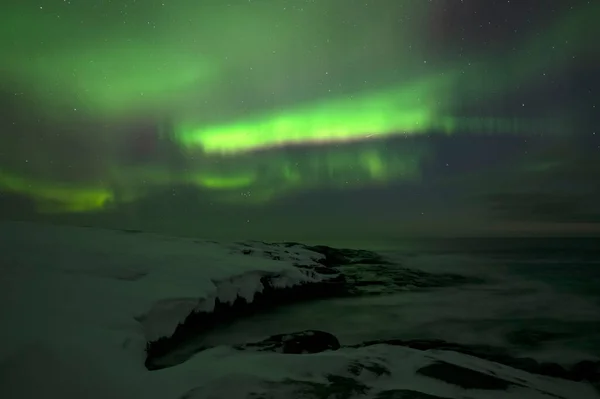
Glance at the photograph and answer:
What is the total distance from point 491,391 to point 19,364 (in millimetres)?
4308

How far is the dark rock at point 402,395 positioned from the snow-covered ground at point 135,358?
0.04 metres

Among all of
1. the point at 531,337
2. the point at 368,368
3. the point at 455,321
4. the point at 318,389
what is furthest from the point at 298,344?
the point at 455,321

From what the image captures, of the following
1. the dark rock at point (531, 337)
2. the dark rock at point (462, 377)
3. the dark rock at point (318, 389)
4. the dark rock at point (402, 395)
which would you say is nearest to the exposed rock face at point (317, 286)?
the dark rock at point (318, 389)

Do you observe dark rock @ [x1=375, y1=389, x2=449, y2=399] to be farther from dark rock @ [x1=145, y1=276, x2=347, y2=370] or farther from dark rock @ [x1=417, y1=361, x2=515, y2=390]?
dark rock @ [x1=145, y1=276, x2=347, y2=370]

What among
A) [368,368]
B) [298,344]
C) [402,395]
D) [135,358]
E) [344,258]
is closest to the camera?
[402,395]

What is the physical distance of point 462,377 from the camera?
4.73 metres

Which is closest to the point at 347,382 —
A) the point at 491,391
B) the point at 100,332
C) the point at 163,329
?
the point at 491,391

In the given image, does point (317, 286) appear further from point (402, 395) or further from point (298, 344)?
point (402, 395)

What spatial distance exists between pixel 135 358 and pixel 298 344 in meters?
2.18

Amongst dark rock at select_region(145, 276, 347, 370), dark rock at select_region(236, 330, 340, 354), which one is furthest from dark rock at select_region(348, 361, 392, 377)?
dark rock at select_region(145, 276, 347, 370)

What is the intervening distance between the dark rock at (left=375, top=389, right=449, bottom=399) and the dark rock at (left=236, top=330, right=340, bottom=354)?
1.91m

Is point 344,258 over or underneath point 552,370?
underneath

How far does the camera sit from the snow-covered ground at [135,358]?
12.7 ft

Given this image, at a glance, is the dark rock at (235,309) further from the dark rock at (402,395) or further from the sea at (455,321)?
the dark rock at (402,395)
